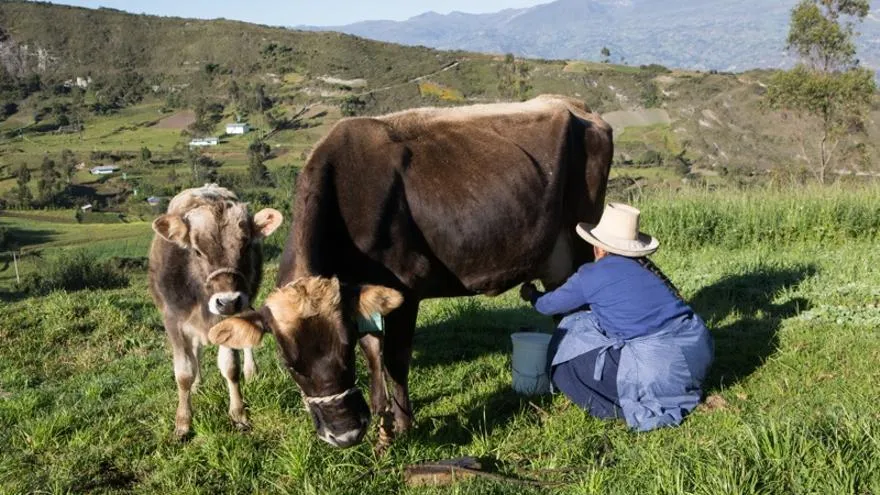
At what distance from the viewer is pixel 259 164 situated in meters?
71.1

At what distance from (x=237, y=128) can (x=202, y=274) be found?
338 feet

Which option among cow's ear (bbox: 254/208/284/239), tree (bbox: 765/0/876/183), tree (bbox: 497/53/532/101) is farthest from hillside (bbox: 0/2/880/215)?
cow's ear (bbox: 254/208/284/239)

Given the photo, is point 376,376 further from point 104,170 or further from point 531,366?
point 104,170

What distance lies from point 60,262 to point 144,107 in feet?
335

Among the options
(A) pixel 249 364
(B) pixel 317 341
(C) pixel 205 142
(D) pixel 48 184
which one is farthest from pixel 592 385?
(C) pixel 205 142

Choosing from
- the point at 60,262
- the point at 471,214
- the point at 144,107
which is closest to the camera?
the point at 471,214

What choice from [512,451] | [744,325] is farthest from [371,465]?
[744,325]

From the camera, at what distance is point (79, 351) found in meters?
8.25

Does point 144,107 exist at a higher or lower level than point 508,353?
lower

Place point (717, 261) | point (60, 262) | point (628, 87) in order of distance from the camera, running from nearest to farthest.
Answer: point (717, 261) → point (60, 262) → point (628, 87)

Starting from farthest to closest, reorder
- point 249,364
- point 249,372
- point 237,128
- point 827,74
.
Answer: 1. point 237,128
2. point 827,74
3. point 249,364
4. point 249,372

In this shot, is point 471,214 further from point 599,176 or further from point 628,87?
point 628,87

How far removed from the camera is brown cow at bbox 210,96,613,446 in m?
4.38

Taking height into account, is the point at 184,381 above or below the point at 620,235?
below
